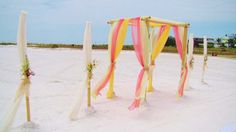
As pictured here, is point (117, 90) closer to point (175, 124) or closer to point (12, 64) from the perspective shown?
point (175, 124)

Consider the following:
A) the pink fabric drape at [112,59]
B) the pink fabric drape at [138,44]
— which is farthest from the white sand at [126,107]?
the pink fabric drape at [138,44]

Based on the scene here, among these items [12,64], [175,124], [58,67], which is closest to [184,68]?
[175,124]

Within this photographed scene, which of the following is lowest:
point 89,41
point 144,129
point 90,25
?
point 144,129

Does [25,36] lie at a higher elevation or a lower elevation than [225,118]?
higher

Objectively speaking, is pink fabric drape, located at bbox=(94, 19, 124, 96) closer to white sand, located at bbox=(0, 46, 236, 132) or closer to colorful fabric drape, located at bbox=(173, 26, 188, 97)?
white sand, located at bbox=(0, 46, 236, 132)

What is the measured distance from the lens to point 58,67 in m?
10.1

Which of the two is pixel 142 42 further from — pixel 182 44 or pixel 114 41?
pixel 182 44

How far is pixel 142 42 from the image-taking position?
467 centimetres

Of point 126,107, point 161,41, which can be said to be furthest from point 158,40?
point 126,107

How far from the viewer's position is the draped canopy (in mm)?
4672

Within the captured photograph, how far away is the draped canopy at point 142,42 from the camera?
4672 millimetres

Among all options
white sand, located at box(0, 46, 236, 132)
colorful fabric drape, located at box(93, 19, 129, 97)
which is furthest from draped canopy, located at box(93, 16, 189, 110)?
white sand, located at box(0, 46, 236, 132)

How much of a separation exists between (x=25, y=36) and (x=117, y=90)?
3440 millimetres

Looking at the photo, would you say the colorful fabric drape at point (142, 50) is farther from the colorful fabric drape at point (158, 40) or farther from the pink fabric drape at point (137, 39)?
the colorful fabric drape at point (158, 40)
